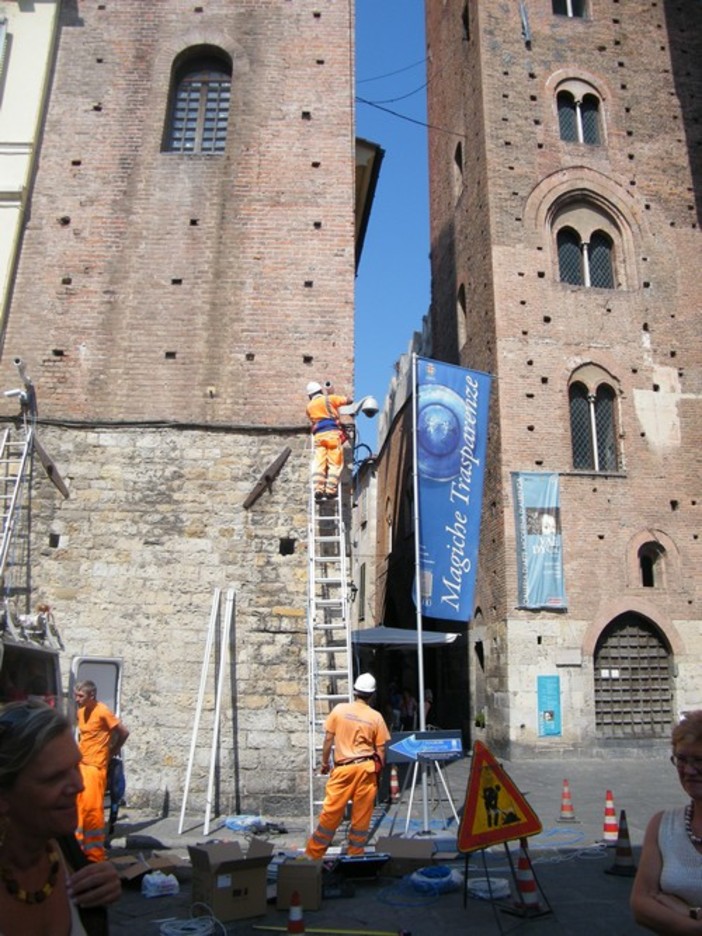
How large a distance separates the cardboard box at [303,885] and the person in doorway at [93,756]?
1.52 metres

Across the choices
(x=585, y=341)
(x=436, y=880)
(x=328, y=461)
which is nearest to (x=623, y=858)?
(x=436, y=880)

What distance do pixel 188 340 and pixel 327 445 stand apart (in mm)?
2586

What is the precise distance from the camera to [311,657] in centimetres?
850

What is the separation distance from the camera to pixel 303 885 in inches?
201

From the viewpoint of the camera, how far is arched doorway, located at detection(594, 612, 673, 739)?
1573 centimetres

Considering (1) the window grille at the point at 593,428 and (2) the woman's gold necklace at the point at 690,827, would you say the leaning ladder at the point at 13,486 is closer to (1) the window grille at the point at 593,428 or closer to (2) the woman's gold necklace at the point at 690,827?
(2) the woman's gold necklace at the point at 690,827

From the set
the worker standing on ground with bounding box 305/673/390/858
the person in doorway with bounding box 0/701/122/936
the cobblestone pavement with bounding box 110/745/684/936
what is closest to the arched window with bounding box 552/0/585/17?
the cobblestone pavement with bounding box 110/745/684/936

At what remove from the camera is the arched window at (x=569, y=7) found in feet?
70.2

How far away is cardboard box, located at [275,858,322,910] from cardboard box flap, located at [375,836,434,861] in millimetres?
1046

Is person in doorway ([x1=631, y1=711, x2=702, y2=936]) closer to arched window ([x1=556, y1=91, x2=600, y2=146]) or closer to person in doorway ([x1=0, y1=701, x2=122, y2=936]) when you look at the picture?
person in doorway ([x1=0, y1=701, x2=122, y2=936])

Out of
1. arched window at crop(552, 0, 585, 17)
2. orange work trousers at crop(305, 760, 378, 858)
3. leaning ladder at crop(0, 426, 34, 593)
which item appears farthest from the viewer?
arched window at crop(552, 0, 585, 17)

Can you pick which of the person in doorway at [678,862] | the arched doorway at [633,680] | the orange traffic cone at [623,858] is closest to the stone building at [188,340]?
the orange traffic cone at [623,858]

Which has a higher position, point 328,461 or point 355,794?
point 328,461

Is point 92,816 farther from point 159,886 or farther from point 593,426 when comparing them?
point 593,426
